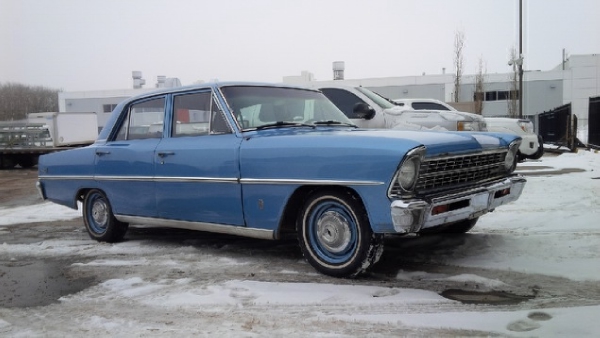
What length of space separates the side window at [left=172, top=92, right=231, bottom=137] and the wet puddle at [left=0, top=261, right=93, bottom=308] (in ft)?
5.31

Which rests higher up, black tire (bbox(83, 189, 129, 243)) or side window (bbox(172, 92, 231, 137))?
side window (bbox(172, 92, 231, 137))

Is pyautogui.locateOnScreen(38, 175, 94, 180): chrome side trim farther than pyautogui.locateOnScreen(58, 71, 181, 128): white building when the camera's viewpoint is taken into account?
No

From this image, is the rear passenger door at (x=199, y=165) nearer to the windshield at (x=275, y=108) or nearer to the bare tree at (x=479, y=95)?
the windshield at (x=275, y=108)

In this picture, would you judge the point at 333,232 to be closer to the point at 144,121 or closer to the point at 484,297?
the point at 484,297

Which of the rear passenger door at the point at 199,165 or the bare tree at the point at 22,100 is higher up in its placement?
the bare tree at the point at 22,100

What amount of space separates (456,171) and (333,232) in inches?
41.7

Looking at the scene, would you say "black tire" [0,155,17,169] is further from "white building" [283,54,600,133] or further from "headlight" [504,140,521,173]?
"white building" [283,54,600,133]

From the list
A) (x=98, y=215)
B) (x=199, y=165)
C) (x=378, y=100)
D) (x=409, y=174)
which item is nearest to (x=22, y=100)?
(x=378, y=100)

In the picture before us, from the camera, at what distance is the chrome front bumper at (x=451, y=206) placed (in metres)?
3.54

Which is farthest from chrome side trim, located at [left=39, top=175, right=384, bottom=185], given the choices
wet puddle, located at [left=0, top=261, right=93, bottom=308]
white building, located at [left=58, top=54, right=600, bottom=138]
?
white building, located at [left=58, top=54, right=600, bottom=138]

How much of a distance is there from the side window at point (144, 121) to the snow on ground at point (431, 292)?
1205 millimetres

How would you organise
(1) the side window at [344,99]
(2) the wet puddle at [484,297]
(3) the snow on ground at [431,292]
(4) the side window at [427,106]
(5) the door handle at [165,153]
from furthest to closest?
(4) the side window at [427,106] → (1) the side window at [344,99] → (5) the door handle at [165,153] → (2) the wet puddle at [484,297] → (3) the snow on ground at [431,292]

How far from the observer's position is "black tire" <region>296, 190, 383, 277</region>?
383cm

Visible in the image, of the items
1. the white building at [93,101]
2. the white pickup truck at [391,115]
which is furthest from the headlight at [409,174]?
the white building at [93,101]
